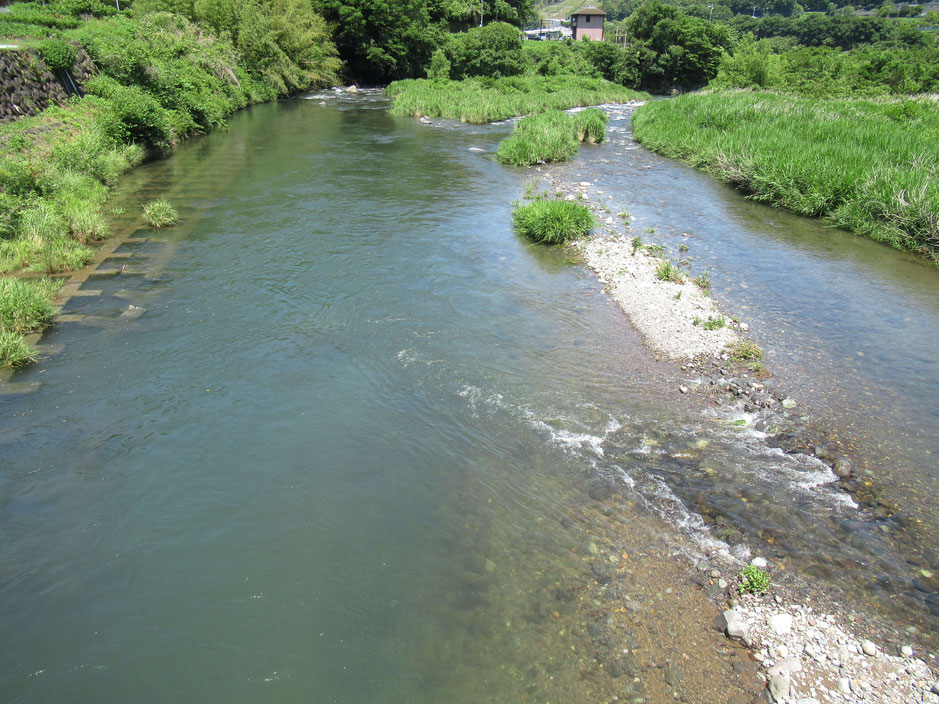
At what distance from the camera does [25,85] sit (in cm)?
2491

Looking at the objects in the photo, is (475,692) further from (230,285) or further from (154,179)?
(154,179)

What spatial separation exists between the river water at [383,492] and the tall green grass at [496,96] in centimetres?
3251

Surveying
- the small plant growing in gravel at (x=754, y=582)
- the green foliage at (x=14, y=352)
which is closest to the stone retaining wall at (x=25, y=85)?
the green foliage at (x=14, y=352)

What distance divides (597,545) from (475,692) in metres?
2.58

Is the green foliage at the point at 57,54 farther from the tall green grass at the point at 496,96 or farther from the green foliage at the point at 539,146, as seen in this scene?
the tall green grass at the point at 496,96

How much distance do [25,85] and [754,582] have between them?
105ft

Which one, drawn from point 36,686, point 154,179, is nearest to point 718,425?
point 36,686

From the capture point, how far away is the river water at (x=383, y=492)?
6.44 metres

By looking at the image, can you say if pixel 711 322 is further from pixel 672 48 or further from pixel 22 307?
pixel 672 48

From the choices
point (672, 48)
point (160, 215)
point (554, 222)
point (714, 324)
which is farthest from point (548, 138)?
point (672, 48)

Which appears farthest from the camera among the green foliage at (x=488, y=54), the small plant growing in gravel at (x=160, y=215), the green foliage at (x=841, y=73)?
the green foliage at (x=488, y=54)

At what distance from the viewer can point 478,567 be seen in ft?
24.7

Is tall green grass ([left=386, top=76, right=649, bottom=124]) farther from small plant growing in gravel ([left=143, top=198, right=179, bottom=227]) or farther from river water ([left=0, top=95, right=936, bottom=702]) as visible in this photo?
river water ([left=0, top=95, right=936, bottom=702])

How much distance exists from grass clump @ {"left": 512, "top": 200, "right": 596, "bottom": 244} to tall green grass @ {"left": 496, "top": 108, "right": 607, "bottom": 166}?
1104cm
